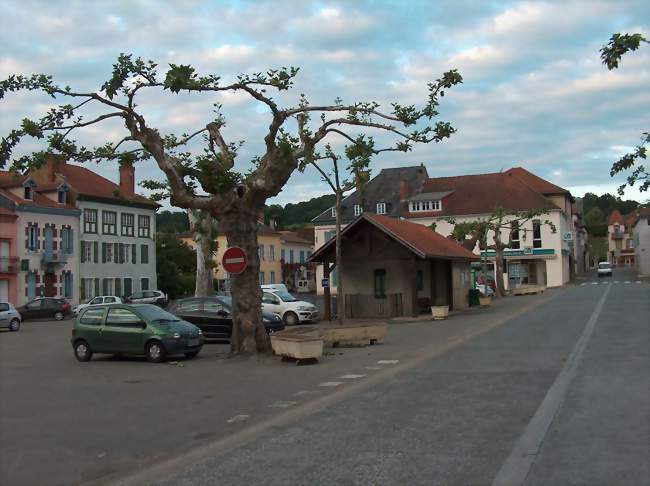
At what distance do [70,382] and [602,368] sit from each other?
10.1 metres

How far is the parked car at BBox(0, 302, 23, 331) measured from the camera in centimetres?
3331

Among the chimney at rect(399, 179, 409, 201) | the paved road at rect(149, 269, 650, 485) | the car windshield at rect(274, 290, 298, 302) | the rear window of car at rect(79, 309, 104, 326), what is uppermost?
the chimney at rect(399, 179, 409, 201)

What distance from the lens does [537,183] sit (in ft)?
258

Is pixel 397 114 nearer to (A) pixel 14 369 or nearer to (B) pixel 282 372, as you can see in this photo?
(B) pixel 282 372

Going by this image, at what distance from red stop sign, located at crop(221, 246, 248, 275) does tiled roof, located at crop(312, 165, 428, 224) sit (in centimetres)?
5614

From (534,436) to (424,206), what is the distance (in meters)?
66.3

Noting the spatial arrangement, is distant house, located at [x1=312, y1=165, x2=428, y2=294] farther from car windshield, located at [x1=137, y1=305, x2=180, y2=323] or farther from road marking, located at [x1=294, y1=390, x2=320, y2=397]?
road marking, located at [x1=294, y1=390, x2=320, y2=397]

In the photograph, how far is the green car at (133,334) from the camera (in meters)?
17.5

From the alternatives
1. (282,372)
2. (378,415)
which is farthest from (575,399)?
(282,372)

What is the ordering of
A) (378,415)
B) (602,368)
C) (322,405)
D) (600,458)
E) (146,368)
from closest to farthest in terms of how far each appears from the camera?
(600,458), (378,415), (322,405), (602,368), (146,368)

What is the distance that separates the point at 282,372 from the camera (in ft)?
50.2

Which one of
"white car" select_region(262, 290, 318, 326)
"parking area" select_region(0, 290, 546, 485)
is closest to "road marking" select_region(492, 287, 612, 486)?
"parking area" select_region(0, 290, 546, 485)

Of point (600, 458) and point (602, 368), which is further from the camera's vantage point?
point (602, 368)

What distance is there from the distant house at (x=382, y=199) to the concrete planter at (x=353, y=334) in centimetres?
5050
